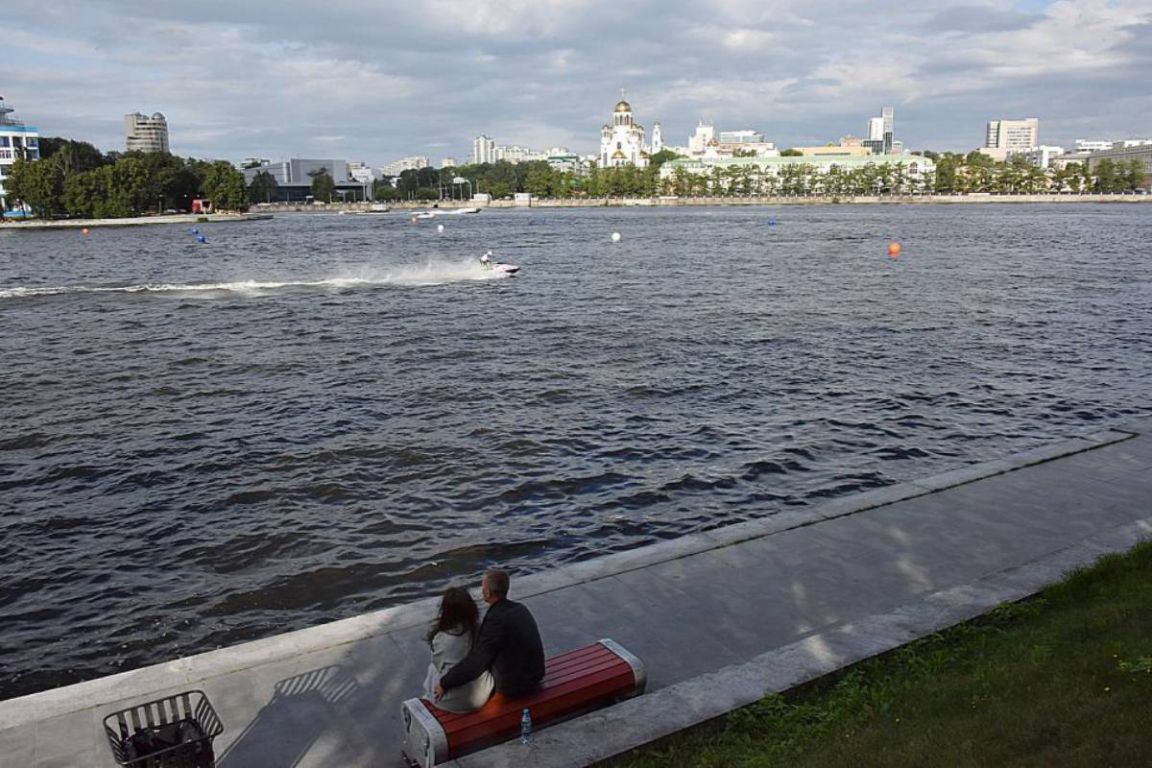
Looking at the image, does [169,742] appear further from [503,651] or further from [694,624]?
[694,624]

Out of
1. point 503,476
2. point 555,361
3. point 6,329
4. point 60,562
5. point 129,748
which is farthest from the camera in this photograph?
point 6,329

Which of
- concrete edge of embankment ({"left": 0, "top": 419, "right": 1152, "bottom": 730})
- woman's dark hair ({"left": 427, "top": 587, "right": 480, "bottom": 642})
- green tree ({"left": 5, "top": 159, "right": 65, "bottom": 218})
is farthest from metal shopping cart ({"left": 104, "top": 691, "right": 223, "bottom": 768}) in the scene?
green tree ({"left": 5, "top": 159, "right": 65, "bottom": 218})

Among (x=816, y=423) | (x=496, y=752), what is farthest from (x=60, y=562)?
(x=816, y=423)

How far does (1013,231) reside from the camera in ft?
310

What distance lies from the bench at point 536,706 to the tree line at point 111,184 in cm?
16232

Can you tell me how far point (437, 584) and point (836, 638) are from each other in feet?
19.3

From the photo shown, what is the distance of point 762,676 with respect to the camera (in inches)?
289

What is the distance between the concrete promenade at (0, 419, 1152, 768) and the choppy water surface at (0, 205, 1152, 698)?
2576mm

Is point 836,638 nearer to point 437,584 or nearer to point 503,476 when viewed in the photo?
point 437,584

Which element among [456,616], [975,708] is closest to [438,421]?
[456,616]

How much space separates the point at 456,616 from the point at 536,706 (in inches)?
35.3

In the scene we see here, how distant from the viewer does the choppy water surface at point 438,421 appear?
499 inches

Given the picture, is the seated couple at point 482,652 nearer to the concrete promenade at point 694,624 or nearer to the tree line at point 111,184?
the concrete promenade at point 694,624

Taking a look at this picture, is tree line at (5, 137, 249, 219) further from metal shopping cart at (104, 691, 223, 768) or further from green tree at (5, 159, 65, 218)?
metal shopping cart at (104, 691, 223, 768)
